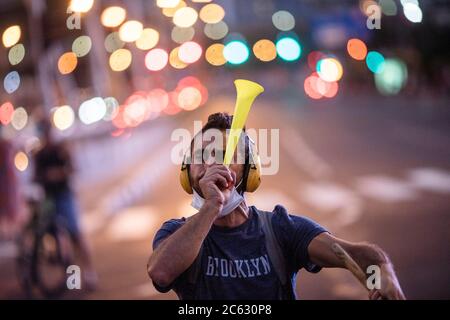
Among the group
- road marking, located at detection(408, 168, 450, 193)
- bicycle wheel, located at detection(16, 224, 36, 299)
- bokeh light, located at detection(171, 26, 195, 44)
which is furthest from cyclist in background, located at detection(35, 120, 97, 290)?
road marking, located at detection(408, 168, 450, 193)

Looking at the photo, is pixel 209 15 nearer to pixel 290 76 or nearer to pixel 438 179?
pixel 438 179

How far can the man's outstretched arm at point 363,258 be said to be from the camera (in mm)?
2271

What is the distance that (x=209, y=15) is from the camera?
667 cm

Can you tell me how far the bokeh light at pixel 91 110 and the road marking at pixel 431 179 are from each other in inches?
316

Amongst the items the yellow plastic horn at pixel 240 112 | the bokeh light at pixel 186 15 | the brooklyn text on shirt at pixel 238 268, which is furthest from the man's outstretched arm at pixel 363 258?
the bokeh light at pixel 186 15

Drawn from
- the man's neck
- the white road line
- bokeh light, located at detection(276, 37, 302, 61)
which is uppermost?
bokeh light, located at detection(276, 37, 302, 61)

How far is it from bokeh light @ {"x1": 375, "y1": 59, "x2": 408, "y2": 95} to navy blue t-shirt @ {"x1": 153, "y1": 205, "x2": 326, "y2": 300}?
45.2 meters

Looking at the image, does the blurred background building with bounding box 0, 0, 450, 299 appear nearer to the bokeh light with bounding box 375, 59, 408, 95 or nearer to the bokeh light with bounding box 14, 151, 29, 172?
the bokeh light with bounding box 14, 151, 29, 172

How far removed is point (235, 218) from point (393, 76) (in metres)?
52.2

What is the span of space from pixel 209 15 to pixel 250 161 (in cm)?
419

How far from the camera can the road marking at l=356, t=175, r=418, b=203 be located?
13.0 metres

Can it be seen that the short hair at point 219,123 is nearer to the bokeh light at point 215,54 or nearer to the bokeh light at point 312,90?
the bokeh light at point 215,54

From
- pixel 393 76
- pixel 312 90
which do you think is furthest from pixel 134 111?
pixel 312 90

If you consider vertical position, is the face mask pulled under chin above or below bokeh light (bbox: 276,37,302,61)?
below
